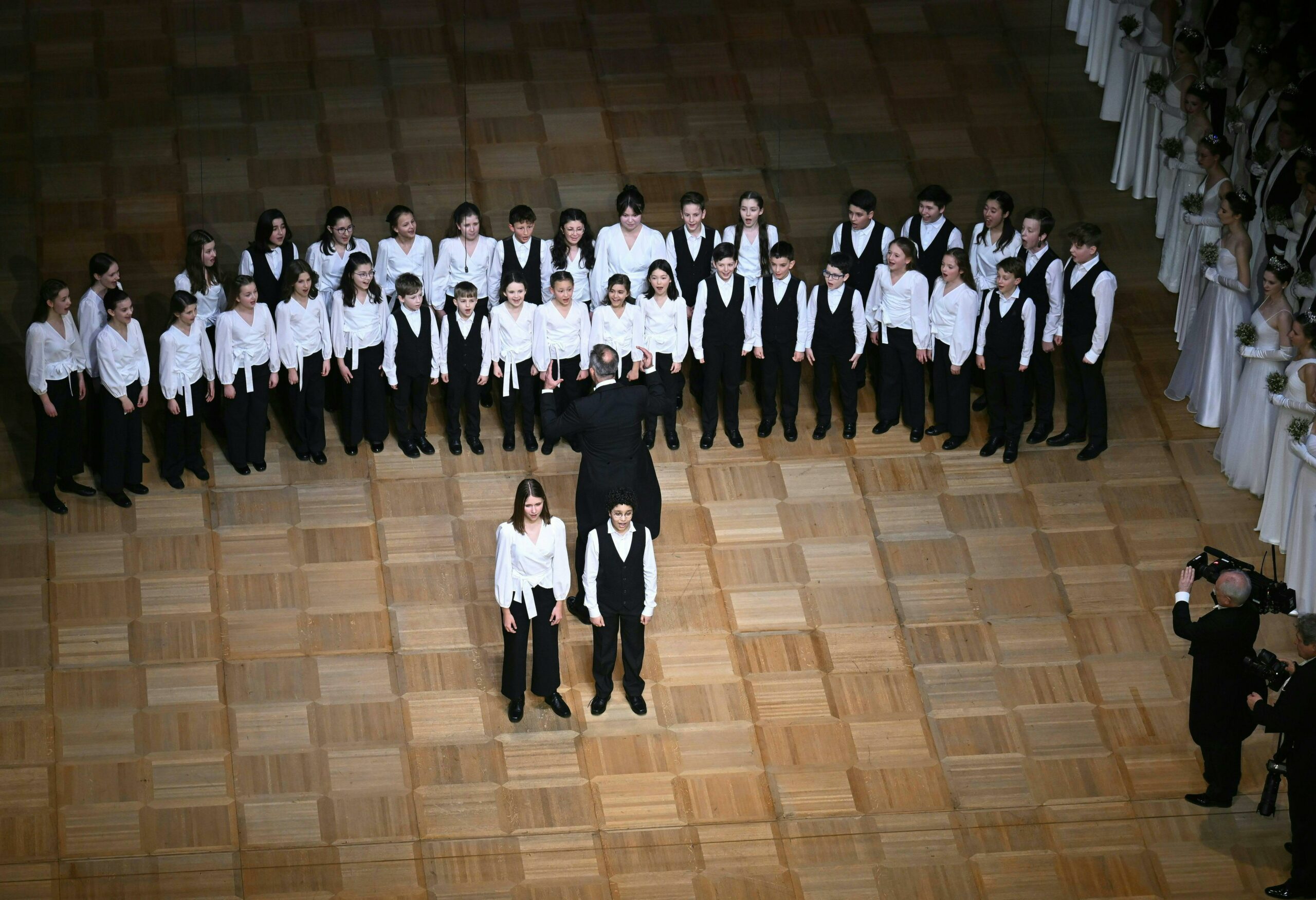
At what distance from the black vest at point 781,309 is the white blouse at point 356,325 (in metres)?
1.74

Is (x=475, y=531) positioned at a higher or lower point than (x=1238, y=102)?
lower

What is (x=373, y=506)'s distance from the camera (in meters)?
8.19

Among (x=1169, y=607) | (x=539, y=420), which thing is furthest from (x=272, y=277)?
(x=1169, y=607)

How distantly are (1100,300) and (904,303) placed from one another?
0.88 meters

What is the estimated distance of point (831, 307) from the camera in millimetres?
8430

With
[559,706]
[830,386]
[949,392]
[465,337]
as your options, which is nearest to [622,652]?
[559,706]

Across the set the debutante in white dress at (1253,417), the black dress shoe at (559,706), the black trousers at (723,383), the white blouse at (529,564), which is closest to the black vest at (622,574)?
the white blouse at (529,564)

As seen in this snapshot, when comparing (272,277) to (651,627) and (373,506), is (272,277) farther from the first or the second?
(651,627)

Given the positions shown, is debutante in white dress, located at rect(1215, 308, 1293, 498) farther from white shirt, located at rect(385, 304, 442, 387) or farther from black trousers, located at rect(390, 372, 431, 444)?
white shirt, located at rect(385, 304, 442, 387)

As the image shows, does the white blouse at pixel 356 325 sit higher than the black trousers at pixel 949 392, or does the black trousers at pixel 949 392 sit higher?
the white blouse at pixel 356 325

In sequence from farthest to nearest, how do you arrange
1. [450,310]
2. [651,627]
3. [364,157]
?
1. [364,157]
2. [450,310]
3. [651,627]

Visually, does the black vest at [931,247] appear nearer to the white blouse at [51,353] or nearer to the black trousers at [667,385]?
the black trousers at [667,385]

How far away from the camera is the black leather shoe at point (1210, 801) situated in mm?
7121

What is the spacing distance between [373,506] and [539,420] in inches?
36.7
